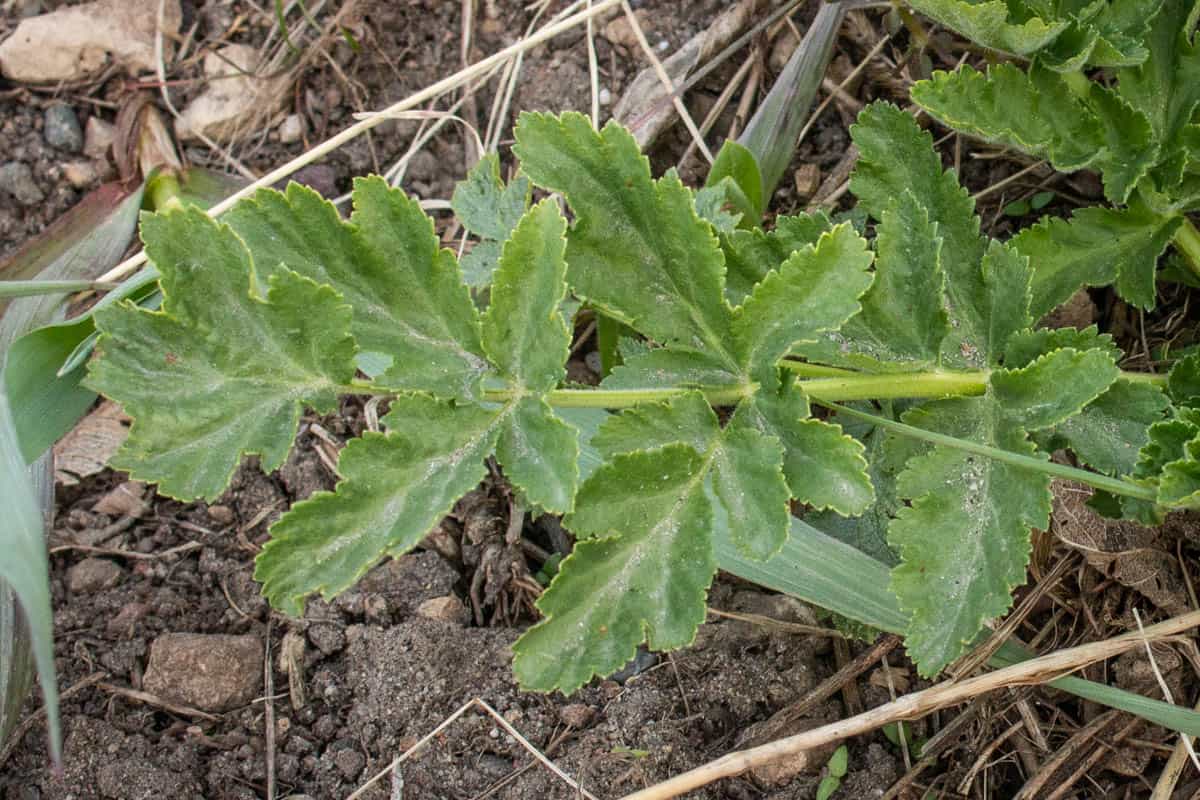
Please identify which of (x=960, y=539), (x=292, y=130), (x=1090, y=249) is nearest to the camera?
(x=960, y=539)

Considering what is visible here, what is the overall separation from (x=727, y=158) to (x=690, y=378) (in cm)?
84

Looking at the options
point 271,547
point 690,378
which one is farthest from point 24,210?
point 690,378

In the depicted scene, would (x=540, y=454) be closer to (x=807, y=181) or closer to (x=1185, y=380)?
(x=1185, y=380)

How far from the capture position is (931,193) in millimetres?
2240

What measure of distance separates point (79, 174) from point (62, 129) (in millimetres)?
147

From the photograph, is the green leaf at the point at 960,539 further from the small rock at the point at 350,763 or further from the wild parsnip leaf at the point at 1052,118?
the small rock at the point at 350,763

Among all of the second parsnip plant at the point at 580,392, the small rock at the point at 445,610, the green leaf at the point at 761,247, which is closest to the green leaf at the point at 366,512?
the second parsnip plant at the point at 580,392

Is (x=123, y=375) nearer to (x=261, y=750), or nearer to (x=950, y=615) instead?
(x=261, y=750)

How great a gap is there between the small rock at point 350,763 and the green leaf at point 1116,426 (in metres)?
1.57

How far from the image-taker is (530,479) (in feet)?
5.89

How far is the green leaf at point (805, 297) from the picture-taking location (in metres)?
1.82

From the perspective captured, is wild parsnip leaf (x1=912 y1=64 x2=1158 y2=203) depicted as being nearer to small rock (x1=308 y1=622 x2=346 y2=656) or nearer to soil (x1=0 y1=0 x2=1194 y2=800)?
soil (x1=0 y1=0 x2=1194 y2=800)

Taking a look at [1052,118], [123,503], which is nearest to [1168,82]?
[1052,118]

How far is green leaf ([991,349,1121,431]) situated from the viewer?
75.5 inches
